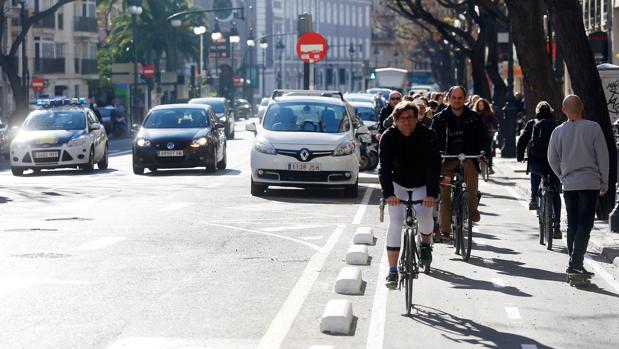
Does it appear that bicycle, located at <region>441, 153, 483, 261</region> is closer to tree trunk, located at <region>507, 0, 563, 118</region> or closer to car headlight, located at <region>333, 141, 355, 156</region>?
car headlight, located at <region>333, 141, 355, 156</region>

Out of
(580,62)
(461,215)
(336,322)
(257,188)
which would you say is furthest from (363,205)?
(336,322)

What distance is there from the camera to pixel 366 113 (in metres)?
42.2

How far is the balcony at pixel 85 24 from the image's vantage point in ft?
341

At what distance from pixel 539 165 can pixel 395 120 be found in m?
6.28

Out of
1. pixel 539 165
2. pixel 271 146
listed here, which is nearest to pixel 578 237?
pixel 539 165

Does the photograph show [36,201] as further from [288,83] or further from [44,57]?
[288,83]

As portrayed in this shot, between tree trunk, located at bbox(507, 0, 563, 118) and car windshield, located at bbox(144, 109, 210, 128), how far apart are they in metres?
7.38

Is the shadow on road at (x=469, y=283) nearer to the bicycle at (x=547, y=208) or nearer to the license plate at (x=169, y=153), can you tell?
the bicycle at (x=547, y=208)

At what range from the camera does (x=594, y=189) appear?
14.3m

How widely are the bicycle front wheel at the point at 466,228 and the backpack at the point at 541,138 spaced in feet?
8.16

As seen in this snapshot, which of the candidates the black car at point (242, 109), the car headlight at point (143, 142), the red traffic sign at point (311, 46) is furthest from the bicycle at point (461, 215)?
the black car at point (242, 109)

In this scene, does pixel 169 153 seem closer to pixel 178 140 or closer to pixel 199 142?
pixel 178 140

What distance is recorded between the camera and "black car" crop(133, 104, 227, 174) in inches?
1309

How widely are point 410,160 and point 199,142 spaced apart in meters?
21.4
